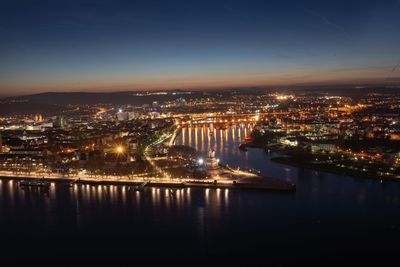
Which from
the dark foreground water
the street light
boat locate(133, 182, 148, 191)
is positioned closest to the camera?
the dark foreground water

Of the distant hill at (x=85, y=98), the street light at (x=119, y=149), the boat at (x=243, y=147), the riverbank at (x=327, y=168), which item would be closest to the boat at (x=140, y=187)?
the riverbank at (x=327, y=168)

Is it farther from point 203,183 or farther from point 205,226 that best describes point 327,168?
point 205,226

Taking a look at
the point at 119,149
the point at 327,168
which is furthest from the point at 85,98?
the point at 327,168

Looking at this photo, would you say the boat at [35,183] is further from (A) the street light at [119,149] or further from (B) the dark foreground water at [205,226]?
(A) the street light at [119,149]

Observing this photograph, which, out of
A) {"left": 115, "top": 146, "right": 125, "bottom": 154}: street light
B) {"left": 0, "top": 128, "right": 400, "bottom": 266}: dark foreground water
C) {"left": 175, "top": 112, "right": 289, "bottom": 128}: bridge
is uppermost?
{"left": 115, "top": 146, "right": 125, "bottom": 154}: street light

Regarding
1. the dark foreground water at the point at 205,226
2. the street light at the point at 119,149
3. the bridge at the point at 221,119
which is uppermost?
the street light at the point at 119,149

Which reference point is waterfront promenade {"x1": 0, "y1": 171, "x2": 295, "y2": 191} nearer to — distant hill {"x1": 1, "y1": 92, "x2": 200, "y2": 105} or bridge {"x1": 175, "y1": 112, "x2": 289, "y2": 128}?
bridge {"x1": 175, "y1": 112, "x2": 289, "y2": 128}

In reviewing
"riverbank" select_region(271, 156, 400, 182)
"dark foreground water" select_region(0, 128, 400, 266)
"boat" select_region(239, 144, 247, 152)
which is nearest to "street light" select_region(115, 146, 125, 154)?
"boat" select_region(239, 144, 247, 152)

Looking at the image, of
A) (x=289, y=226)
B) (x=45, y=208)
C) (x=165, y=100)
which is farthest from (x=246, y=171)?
(x=165, y=100)

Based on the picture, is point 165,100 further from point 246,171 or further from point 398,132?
point 246,171
